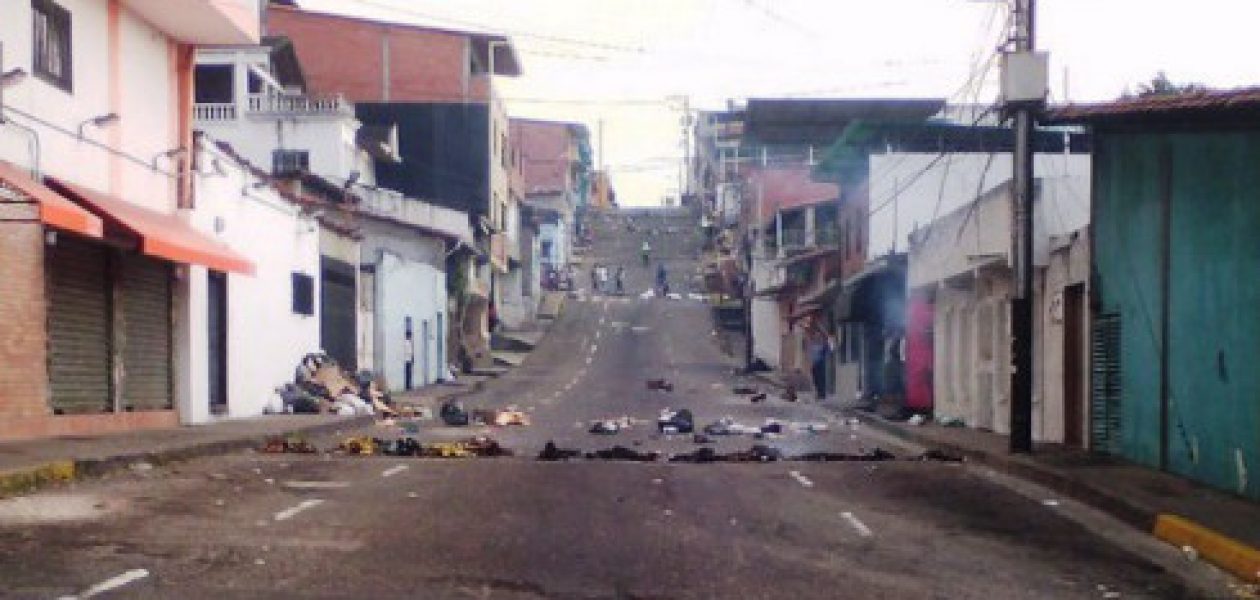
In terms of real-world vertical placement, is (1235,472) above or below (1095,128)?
below

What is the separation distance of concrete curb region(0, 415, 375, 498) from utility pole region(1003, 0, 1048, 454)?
33.2 ft

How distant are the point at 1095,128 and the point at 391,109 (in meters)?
47.4

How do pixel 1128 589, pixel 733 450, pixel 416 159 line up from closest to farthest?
pixel 1128 589, pixel 733 450, pixel 416 159

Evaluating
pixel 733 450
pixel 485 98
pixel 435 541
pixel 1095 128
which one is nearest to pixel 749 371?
pixel 485 98

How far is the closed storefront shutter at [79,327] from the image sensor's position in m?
17.5

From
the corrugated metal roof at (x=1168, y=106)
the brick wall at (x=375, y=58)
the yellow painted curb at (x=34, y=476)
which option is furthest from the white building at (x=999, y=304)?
the brick wall at (x=375, y=58)

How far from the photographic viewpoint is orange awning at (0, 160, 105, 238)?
45.4 ft

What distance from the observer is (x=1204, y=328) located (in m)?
13.9

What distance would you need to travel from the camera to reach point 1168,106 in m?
13.0

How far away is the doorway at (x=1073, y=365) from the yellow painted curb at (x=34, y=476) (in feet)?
42.6

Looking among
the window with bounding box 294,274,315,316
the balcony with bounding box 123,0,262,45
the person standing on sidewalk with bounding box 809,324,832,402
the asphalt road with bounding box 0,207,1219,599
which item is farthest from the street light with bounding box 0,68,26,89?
the person standing on sidewalk with bounding box 809,324,832,402

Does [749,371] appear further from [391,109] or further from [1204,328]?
[1204,328]

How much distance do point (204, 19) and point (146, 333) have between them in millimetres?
4796

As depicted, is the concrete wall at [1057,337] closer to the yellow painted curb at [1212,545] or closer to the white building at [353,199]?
the yellow painted curb at [1212,545]
